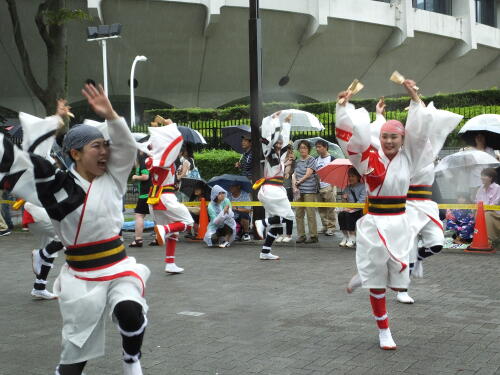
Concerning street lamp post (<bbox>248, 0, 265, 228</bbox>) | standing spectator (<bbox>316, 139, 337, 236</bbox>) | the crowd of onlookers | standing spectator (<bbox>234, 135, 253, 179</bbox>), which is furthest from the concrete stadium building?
standing spectator (<bbox>316, 139, 337, 236</bbox>)

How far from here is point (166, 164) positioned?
32.3 ft

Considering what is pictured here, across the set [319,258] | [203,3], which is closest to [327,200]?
[319,258]

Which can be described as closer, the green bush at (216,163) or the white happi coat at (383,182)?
the white happi coat at (383,182)

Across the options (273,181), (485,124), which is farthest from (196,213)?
(485,124)

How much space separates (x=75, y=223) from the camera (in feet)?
14.9

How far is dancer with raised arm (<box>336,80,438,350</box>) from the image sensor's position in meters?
5.96

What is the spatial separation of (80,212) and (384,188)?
2.87 m

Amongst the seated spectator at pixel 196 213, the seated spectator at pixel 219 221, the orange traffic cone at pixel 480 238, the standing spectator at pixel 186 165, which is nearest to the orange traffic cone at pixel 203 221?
the seated spectator at pixel 196 213

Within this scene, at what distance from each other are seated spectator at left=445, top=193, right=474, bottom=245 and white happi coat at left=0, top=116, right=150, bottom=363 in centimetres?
825

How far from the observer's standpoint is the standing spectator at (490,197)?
11281 millimetres

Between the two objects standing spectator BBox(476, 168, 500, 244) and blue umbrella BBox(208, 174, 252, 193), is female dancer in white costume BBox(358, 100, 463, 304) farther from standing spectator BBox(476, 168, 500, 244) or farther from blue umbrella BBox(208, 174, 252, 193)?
blue umbrella BBox(208, 174, 252, 193)

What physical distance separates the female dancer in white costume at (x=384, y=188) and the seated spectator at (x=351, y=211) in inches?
211

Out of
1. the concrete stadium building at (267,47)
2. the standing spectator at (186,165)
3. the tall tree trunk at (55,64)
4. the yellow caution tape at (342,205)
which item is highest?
the concrete stadium building at (267,47)

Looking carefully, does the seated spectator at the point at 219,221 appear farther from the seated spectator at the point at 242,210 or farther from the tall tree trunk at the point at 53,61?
the tall tree trunk at the point at 53,61
